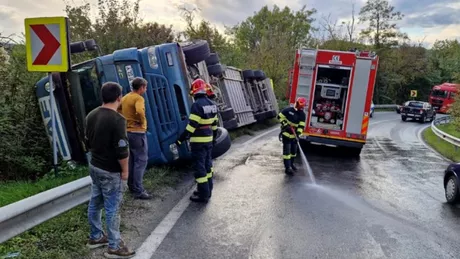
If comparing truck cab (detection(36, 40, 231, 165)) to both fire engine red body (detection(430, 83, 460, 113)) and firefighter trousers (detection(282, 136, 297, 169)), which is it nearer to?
firefighter trousers (detection(282, 136, 297, 169))

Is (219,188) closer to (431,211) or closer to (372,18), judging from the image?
(431,211)

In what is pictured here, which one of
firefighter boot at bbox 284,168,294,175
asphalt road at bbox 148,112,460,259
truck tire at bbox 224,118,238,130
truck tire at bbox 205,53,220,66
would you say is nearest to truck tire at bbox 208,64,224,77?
truck tire at bbox 205,53,220,66

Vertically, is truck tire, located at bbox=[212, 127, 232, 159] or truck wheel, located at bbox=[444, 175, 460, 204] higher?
truck tire, located at bbox=[212, 127, 232, 159]

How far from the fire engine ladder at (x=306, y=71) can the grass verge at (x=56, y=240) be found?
787 centimetres

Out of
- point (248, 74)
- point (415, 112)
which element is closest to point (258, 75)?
point (248, 74)

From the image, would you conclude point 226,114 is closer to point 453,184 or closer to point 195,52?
point 195,52

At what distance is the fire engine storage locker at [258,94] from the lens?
56.2 feet

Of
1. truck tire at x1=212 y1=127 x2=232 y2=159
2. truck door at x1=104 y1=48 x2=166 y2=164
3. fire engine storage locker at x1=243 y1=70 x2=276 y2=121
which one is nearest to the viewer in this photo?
truck door at x1=104 y1=48 x2=166 y2=164

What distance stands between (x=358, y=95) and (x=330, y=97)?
4.10 feet

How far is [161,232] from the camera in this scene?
4.80 meters

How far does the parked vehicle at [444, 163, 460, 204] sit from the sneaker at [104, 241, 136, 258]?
17.2ft

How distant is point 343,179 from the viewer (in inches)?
340

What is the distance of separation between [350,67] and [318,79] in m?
1.15

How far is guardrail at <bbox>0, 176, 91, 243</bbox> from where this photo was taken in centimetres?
350
